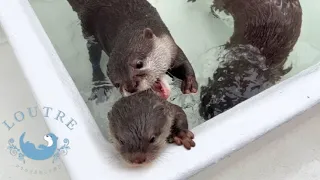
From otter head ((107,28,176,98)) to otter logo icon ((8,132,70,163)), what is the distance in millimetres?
293

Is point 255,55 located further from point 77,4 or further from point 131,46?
point 77,4

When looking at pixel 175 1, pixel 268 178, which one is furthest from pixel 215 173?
pixel 175 1

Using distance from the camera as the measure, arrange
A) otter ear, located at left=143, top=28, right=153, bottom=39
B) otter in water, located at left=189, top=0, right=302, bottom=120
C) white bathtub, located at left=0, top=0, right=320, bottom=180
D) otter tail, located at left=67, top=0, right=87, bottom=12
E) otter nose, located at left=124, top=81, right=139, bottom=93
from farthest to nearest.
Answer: otter tail, located at left=67, top=0, right=87, bottom=12 < otter in water, located at left=189, top=0, right=302, bottom=120 < otter ear, located at left=143, top=28, right=153, bottom=39 < otter nose, located at left=124, top=81, right=139, bottom=93 < white bathtub, located at left=0, top=0, right=320, bottom=180

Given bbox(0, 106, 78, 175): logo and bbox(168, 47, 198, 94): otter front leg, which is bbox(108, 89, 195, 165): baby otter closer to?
bbox(0, 106, 78, 175): logo

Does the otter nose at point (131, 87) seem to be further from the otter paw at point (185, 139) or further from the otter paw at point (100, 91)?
the otter paw at point (100, 91)

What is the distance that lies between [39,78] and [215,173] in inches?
23.9

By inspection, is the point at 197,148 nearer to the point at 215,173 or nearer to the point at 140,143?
the point at 140,143

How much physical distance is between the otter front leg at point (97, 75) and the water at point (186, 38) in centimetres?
2

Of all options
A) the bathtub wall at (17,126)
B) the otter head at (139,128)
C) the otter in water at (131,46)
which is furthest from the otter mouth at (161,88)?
the bathtub wall at (17,126)

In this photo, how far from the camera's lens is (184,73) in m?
1.66

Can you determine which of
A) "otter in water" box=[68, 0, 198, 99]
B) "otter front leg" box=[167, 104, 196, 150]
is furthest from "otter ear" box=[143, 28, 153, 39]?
"otter front leg" box=[167, 104, 196, 150]

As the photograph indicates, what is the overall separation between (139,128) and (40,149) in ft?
1.00

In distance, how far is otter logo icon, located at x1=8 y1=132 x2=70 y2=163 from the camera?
122 centimetres

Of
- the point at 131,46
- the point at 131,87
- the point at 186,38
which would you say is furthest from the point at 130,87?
the point at 186,38
